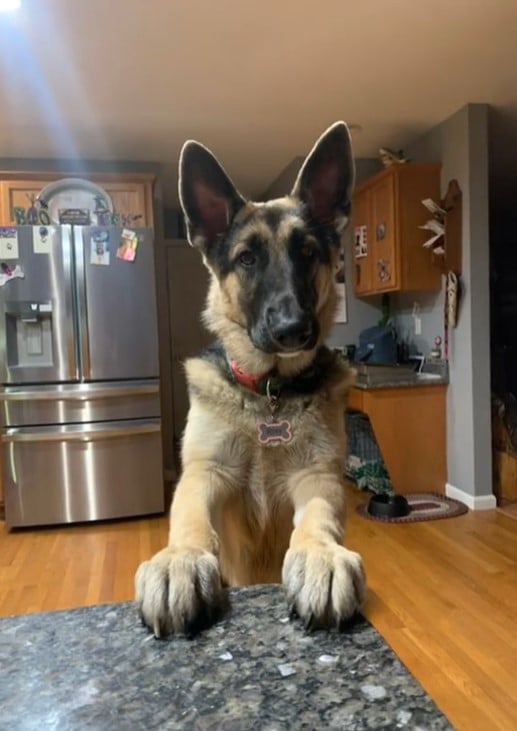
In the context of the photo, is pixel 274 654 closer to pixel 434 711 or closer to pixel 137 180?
pixel 434 711

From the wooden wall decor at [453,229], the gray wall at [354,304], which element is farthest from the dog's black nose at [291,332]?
the gray wall at [354,304]

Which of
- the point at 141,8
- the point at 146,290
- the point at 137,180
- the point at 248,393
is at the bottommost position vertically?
the point at 248,393

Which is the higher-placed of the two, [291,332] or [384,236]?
[384,236]

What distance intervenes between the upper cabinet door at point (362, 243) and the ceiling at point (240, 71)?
44 cm

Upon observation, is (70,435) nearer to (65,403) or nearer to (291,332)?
(65,403)

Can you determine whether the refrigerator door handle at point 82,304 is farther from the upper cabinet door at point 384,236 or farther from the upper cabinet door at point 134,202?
the upper cabinet door at point 384,236

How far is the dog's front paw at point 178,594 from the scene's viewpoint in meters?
0.56

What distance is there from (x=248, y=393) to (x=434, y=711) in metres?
0.67

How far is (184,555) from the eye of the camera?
67cm

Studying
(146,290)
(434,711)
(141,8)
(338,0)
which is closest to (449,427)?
(146,290)

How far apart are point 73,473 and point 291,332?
9.10 ft

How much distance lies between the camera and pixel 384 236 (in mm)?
3883

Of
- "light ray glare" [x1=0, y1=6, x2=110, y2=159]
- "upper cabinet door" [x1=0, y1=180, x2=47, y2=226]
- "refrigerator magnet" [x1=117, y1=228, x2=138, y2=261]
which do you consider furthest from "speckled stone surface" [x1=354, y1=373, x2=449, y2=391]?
"upper cabinet door" [x1=0, y1=180, x2=47, y2=226]

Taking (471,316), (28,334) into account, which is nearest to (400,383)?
(471,316)
